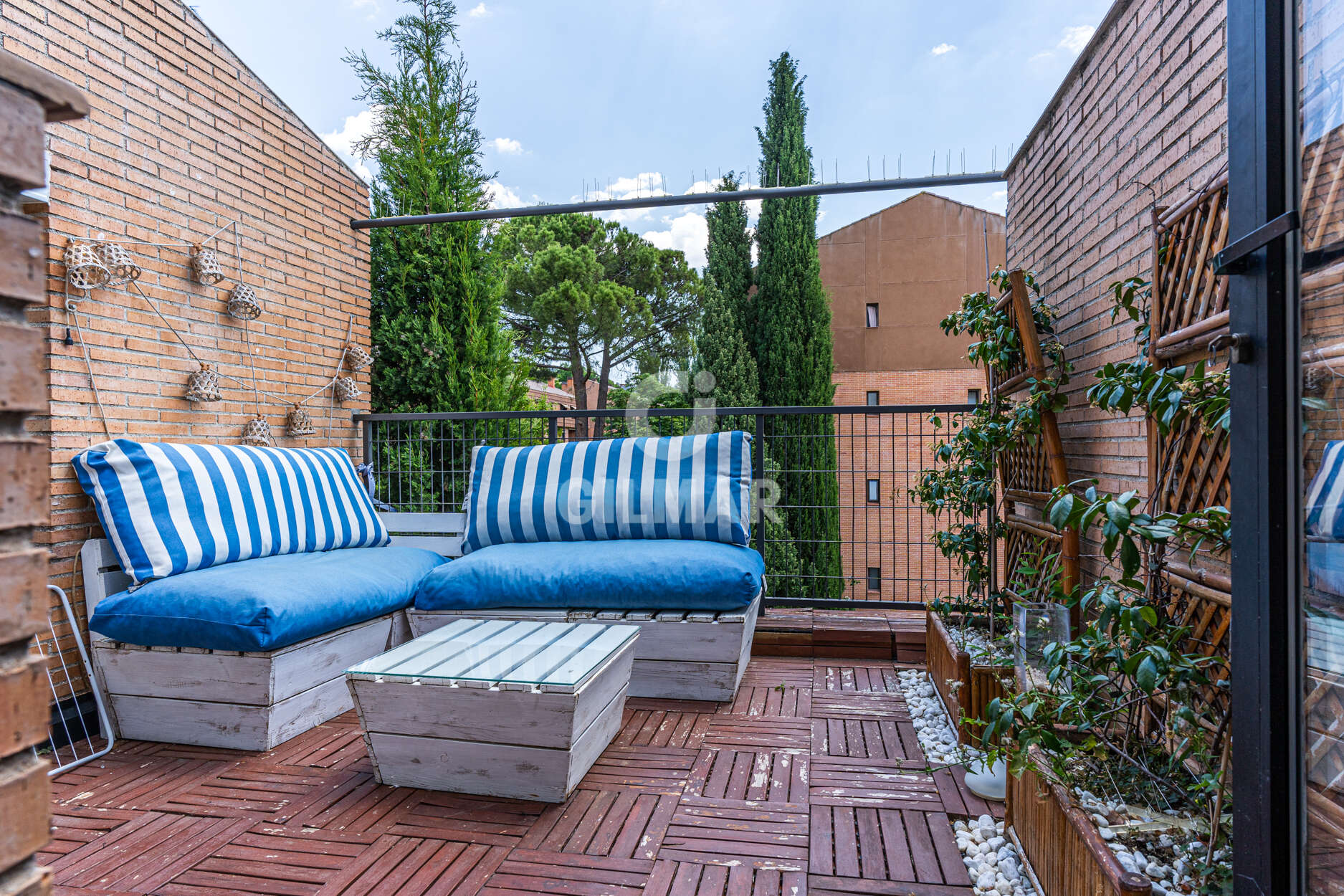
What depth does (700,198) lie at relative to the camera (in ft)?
13.3

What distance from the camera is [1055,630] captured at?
178 cm

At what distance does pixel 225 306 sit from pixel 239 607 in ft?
5.82

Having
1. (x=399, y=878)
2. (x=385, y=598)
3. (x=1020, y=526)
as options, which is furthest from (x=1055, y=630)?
(x=385, y=598)

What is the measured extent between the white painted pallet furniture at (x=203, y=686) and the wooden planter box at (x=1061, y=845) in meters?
1.85

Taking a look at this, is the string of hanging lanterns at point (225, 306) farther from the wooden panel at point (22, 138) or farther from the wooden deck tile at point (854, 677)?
the wooden deck tile at point (854, 677)

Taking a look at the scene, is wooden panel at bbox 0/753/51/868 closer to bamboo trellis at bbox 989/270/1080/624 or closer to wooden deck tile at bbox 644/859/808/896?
wooden deck tile at bbox 644/859/808/896

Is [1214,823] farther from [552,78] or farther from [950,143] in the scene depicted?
[552,78]

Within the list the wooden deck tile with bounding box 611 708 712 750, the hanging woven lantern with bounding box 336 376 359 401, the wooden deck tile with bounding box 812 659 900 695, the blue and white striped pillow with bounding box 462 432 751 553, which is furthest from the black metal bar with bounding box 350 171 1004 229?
the wooden deck tile with bounding box 611 708 712 750

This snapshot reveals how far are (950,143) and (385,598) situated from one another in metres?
4.04

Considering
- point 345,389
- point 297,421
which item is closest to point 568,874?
point 297,421

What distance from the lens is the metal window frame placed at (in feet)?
2.96

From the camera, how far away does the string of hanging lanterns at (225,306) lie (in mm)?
2596

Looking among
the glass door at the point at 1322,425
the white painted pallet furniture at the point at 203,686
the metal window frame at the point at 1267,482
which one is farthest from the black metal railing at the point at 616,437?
the glass door at the point at 1322,425

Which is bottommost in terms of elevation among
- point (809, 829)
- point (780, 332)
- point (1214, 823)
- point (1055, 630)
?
point (809, 829)
